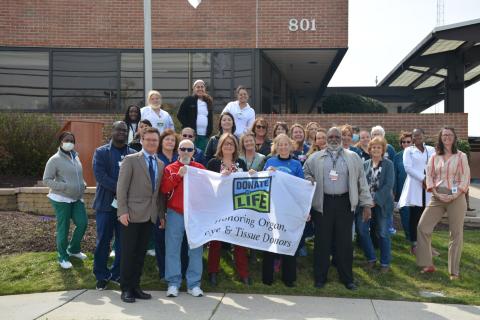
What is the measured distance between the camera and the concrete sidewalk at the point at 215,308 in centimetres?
577

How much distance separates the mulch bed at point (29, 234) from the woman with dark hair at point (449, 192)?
200 inches

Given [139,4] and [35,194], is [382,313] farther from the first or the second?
[139,4]

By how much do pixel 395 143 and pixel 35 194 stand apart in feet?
29.2

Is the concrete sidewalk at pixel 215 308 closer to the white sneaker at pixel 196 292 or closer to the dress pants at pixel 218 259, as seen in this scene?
the white sneaker at pixel 196 292

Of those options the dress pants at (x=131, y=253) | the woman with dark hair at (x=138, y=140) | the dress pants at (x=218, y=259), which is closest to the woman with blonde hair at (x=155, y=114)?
the woman with dark hair at (x=138, y=140)

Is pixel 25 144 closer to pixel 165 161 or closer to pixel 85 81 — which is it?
pixel 85 81

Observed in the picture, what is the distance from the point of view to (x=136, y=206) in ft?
20.3

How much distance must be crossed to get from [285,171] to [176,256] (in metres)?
1.78

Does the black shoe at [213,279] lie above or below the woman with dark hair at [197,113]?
below

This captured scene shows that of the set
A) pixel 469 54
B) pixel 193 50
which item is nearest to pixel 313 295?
pixel 193 50

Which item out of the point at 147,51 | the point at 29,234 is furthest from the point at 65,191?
the point at 147,51

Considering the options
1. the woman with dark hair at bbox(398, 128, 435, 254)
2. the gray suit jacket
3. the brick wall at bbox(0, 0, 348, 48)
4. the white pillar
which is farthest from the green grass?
the brick wall at bbox(0, 0, 348, 48)

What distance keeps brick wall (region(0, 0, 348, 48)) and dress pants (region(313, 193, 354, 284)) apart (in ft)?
31.0

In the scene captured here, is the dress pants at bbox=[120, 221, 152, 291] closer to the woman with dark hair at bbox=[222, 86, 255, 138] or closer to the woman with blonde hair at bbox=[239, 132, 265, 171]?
the woman with blonde hair at bbox=[239, 132, 265, 171]
